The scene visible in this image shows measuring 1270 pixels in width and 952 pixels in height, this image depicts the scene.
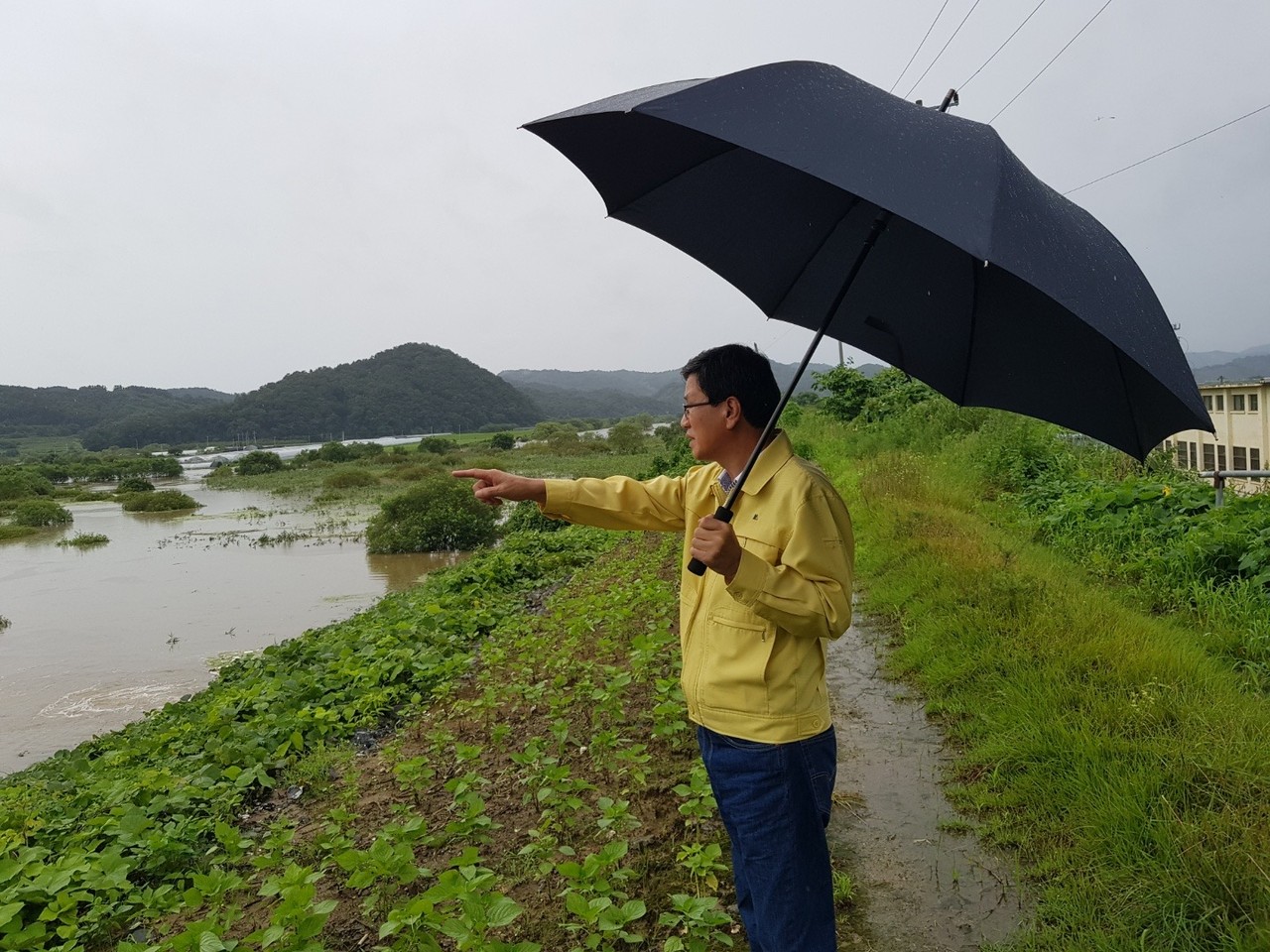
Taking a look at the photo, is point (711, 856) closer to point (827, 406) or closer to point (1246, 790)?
point (1246, 790)

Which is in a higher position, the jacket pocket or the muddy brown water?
the jacket pocket

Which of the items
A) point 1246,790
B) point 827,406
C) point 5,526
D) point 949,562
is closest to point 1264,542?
point 949,562

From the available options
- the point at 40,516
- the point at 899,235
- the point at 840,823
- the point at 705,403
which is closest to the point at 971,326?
the point at 899,235

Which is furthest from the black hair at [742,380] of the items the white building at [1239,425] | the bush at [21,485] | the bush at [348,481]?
the bush at [21,485]

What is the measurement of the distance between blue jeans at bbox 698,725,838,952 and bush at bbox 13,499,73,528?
32229mm

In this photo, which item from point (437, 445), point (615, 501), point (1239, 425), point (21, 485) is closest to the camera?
point (615, 501)

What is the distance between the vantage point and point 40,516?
2705 centimetres

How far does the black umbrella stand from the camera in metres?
1.48

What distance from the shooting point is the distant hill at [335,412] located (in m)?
74.5

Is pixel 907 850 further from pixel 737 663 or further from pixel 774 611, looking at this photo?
pixel 774 611

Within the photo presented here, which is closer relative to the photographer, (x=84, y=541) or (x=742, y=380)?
(x=742, y=380)

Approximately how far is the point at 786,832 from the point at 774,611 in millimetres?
550

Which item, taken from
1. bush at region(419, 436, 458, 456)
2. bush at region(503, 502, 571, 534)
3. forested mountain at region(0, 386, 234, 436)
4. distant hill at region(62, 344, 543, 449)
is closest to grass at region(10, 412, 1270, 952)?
bush at region(503, 502, 571, 534)

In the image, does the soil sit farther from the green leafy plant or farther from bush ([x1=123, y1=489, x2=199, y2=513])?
bush ([x1=123, y1=489, x2=199, y2=513])
